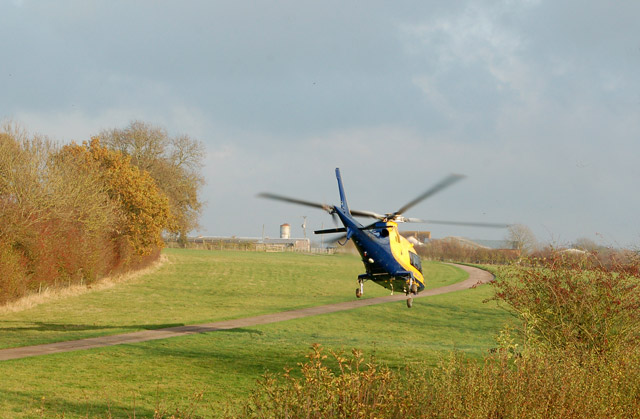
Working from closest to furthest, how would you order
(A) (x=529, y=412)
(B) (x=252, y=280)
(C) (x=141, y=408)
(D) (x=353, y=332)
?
(A) (x=529, y=412) < (C) (x=141, y=408) < (D) (x=353, y=332) < (B) (x=252, y=280)

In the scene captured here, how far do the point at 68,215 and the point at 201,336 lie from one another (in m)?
14.4

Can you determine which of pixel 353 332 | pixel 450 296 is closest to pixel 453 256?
pixel 450 296

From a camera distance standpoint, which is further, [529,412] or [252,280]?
[252,280]

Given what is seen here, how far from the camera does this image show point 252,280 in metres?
56.4

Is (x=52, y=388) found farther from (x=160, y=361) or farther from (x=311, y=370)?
(x=311, y=370)

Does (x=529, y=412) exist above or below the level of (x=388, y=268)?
below

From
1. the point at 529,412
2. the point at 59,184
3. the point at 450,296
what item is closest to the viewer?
the point at 529,412

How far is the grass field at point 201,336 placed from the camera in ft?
52.2

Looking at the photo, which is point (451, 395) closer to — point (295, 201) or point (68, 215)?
point (295, 201)

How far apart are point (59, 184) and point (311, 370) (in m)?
31.1

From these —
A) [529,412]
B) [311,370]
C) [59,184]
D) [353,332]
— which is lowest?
[353,332]

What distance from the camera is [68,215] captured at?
35.8 metres

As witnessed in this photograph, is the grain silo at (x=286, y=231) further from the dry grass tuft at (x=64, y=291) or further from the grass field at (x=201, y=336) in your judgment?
the dry grass tuft at (x=64, y=291)

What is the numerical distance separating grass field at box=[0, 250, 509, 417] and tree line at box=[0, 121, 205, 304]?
212 centimetres
